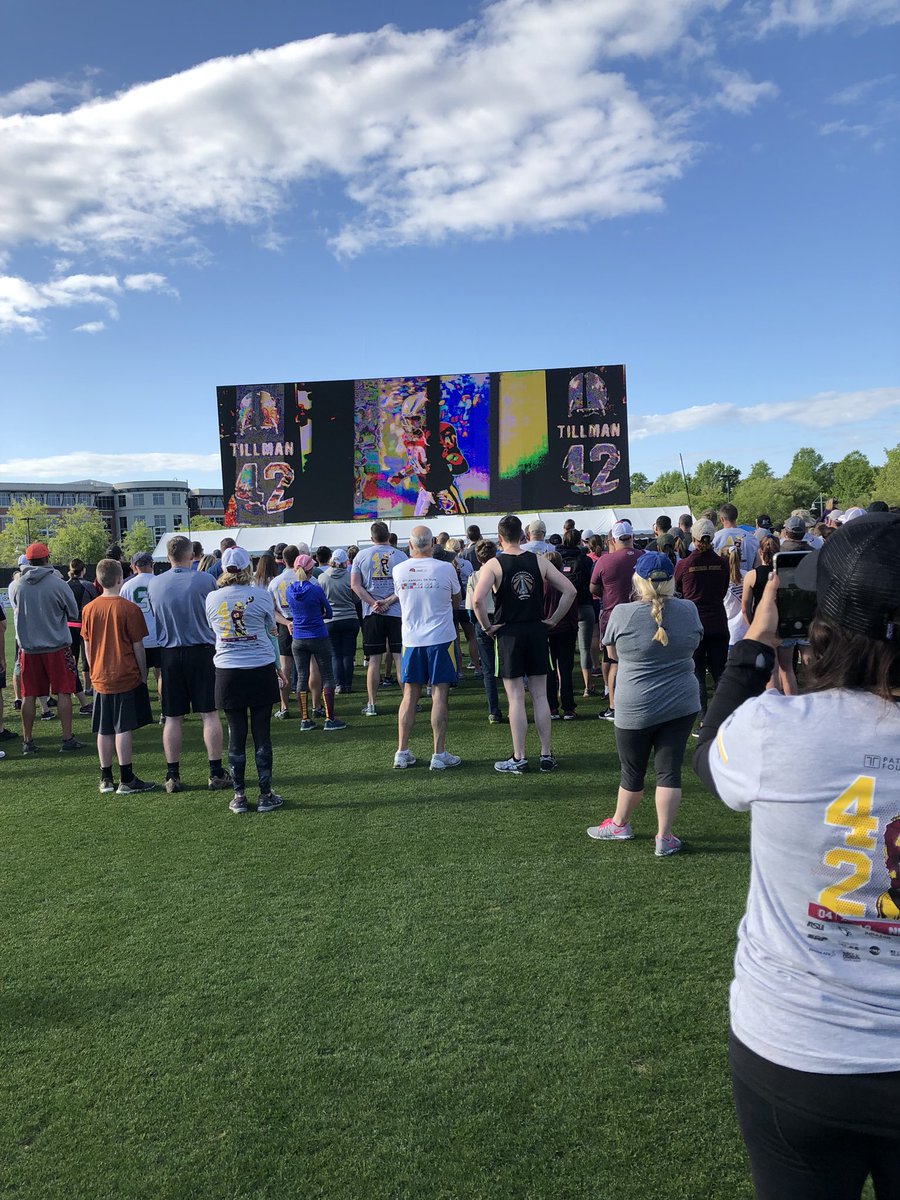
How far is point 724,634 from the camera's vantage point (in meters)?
7.85

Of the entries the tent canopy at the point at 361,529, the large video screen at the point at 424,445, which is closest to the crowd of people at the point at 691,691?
the large video screen at the point at 424,445

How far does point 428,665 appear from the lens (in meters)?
6.95

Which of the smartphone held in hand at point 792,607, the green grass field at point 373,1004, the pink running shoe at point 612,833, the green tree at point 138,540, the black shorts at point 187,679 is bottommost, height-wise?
the green grass field at point 373,1004

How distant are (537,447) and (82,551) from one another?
77554 millimetres

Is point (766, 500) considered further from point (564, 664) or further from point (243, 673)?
point (243, 673)

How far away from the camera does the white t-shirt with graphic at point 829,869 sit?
4.30ft

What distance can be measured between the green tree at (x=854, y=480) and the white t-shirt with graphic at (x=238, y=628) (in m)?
86.0

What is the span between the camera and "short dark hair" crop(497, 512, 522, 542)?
20.9 feet

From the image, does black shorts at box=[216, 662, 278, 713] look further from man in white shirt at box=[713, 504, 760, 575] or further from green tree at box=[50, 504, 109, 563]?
green tree at box=[50, 504, 109, 563]

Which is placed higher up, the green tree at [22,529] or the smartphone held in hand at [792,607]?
the green tree at [22,529]

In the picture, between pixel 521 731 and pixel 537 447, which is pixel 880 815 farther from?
pixel 537 447

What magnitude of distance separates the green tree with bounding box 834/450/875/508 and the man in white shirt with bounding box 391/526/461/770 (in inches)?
3333

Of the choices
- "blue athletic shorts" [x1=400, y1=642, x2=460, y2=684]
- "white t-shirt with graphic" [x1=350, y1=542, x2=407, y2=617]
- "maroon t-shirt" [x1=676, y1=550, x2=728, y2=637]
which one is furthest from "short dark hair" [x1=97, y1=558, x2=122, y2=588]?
"maroon t-shirt" [x1=676, y1=550, x2=728, y2=637]

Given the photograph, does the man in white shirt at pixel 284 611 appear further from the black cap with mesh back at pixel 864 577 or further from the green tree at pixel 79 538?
the green tree at pixel 79 538
